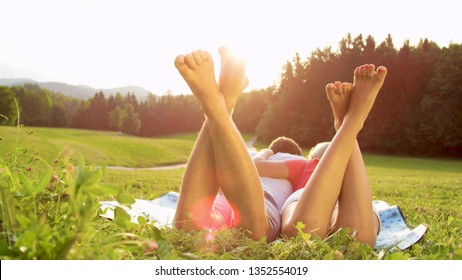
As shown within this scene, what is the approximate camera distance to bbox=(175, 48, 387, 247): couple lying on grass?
5.81 feet

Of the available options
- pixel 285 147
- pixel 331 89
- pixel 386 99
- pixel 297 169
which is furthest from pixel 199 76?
pixel 386 99

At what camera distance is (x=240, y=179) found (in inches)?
69.9

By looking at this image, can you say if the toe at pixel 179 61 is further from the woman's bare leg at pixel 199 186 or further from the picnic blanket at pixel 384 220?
the picnic blanket at pixel 384 220

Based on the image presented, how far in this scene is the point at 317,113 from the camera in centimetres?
2616

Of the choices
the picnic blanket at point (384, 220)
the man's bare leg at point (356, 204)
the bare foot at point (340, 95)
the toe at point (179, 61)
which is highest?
the toe at point (179, 61)

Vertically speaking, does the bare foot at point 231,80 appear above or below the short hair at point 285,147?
above

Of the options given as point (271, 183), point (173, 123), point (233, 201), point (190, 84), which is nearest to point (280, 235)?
point (233, 201)

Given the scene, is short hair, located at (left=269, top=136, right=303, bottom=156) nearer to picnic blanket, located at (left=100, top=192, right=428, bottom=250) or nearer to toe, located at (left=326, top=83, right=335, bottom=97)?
picnic blanket, located at (left=100, top=192, right=428, bottom=250)

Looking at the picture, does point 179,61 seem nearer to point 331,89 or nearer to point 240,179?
point 240,179

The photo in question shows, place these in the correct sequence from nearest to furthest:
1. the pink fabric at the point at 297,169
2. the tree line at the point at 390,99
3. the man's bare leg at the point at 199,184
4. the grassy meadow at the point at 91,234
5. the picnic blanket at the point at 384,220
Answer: the grassy meadow at the point at 91,234 < the man's bare leg at the point at 199,184 < the picnic blanket at the point at 384,220 < the pink fabric at the point at 297,169 < the tree line at the point at 390,99

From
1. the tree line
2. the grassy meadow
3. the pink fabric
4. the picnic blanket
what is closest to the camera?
the grassy meadow

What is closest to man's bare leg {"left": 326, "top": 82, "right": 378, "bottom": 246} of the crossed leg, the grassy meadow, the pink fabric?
the grassy meadow

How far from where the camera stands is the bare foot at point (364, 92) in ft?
7.30

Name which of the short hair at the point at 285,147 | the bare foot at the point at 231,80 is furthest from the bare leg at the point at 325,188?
the short hair at the point at 285,147
